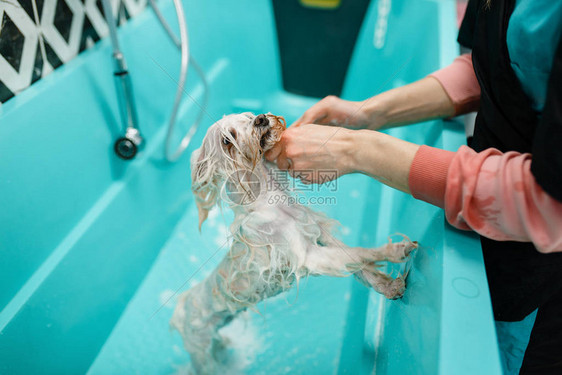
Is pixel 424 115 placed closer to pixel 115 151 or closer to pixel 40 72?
pixel 115 151

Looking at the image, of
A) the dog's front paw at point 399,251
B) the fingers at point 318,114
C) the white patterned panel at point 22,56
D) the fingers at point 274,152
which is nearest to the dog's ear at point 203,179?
the fingers at point 274,152

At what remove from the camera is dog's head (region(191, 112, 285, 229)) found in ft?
2.98

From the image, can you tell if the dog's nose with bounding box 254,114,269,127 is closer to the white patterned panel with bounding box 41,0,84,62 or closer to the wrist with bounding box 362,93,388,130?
the wrist with bounding box 362,93,388,130

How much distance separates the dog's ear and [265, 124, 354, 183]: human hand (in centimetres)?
16

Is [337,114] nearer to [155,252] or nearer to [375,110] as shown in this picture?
[375,110]

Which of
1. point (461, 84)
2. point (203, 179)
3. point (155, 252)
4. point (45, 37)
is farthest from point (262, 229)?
point (45, 37)

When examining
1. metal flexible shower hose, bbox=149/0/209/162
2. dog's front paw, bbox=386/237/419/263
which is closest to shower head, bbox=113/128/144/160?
metal flexible shower hose, bbox=149/0/209/162

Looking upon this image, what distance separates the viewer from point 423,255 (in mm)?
915

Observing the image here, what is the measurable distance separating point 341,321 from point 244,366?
1.24ft

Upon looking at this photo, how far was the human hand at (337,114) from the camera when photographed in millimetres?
1084

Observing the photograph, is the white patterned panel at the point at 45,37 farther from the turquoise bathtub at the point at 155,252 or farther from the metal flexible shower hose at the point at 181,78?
the metal flexible shower hose at the point at 181,78

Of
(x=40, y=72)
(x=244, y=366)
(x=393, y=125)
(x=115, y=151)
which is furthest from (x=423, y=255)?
(x=40, y=72)

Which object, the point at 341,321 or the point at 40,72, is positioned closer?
the point at 40,72

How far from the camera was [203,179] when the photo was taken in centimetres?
99
